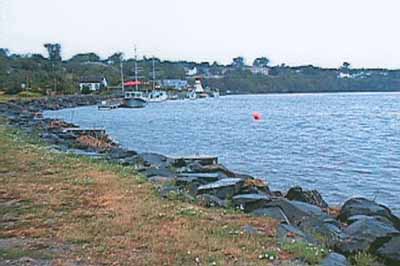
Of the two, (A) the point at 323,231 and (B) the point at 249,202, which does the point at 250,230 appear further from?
(B) the point at 249,202

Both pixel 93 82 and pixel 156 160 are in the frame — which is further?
pixel 93 82

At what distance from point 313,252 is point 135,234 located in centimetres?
188

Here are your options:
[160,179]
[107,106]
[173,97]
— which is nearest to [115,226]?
[160,179]

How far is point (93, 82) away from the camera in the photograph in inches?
4146

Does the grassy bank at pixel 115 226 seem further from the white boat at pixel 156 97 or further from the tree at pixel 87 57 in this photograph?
the tree at pixel 87 57

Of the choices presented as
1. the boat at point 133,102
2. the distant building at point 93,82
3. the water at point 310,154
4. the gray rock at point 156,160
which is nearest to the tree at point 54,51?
the distant building at point 93,82

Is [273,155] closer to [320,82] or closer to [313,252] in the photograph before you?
[313,252]

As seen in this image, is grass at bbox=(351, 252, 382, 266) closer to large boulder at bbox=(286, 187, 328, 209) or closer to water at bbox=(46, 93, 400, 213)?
large boulder at bbox=(286, 187, 328, 209)

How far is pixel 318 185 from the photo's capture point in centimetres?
1589

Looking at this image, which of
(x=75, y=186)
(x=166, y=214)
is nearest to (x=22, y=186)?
(x=75, y=186)

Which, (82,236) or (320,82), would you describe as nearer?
(82,236)

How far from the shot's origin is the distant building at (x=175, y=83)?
124750 mm

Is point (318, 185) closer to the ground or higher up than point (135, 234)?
closer to the ground

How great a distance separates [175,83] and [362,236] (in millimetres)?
125076
